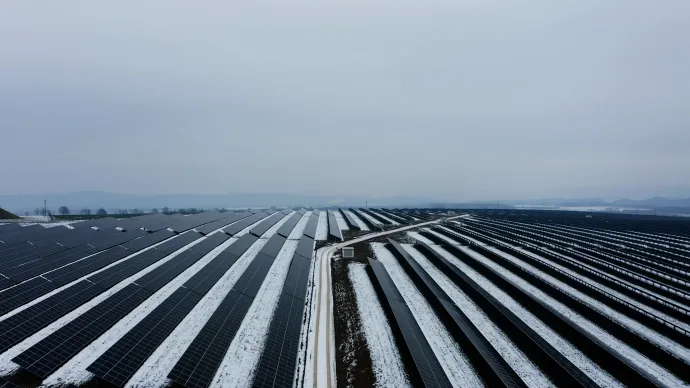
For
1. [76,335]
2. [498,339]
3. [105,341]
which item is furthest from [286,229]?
[498,339]

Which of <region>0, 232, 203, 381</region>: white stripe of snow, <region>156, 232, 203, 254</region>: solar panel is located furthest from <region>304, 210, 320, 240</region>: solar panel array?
<region>0, 232, 203, 381</region>: white stripe of snow

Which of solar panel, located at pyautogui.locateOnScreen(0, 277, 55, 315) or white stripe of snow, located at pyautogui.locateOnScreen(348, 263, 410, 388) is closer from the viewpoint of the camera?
white stripe of snow, located at pyautogui.locateOnScreen(348, 263, 410, 388)

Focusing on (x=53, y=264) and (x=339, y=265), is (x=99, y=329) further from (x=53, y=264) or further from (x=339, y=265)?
(x=339, y=265)

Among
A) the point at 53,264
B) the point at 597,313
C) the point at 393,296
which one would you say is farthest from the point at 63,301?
the point at 597,313

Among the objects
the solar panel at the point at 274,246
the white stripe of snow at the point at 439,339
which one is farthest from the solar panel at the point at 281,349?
the solar panel at the point at 274,246

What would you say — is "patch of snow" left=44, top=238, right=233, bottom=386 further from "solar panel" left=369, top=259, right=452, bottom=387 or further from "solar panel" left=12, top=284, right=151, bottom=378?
"solar panel" left=369, top=259, right=452, bottom=387

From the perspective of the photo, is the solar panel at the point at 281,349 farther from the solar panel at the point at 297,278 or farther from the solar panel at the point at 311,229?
the solar panel at the point at 311,229
